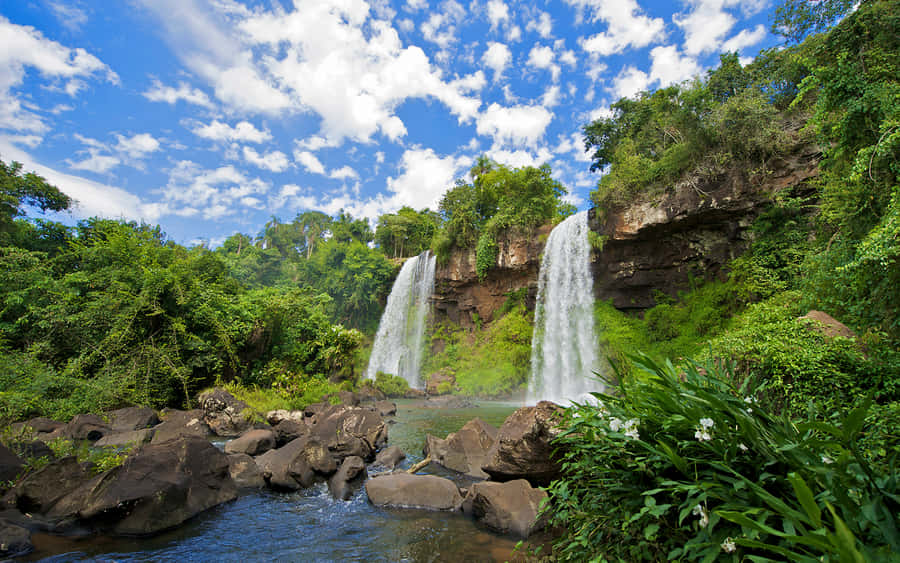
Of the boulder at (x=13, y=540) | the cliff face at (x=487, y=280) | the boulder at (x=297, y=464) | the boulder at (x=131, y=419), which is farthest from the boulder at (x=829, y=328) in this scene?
the cliff face at (x=487, y=280)

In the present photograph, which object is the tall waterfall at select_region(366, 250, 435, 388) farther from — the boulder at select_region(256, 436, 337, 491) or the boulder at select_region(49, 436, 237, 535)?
the boulder at select_region(49, 436, 237, 535)

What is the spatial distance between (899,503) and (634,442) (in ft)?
3.11

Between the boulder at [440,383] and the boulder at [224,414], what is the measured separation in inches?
547

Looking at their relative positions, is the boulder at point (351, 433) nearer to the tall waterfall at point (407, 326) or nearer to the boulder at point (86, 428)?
the boulder at point (86, 428)

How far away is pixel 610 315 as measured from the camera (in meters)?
18.5

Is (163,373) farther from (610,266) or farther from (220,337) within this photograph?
(610,266)

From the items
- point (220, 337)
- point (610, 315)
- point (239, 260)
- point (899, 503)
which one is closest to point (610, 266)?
point (610, 315)

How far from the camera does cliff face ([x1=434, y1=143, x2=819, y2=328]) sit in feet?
44.6

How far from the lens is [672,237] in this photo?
16344mm

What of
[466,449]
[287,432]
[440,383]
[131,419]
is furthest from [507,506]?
[440,383]

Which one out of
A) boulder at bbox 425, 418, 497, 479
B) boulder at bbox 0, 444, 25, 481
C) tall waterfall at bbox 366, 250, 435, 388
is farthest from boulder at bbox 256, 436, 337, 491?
tall waterfall at bbox 366, 250, 435, 388

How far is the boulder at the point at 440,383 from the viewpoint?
Answer: 22547 mm

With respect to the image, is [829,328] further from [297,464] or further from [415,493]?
[297,464]

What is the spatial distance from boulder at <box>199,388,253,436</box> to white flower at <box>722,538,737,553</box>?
34.2 ft
